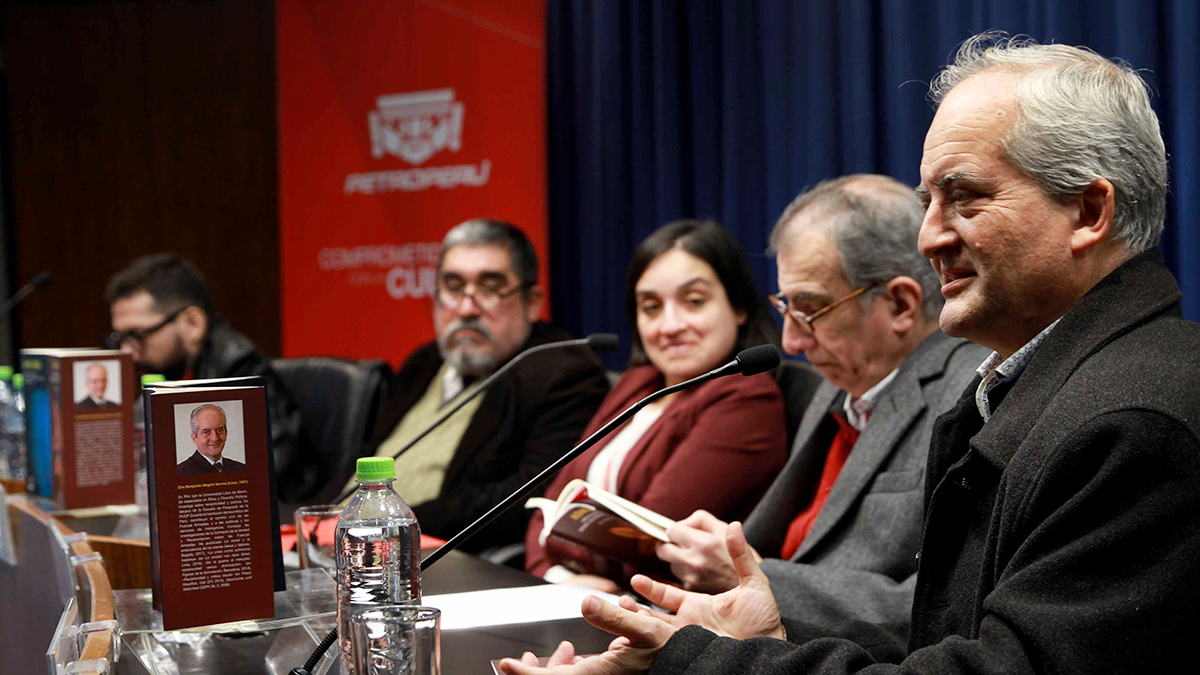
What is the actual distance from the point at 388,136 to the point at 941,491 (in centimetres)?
333

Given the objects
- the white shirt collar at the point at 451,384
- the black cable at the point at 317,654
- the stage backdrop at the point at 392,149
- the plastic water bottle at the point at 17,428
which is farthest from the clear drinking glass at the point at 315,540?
the stage backdrop at the point at 392,149

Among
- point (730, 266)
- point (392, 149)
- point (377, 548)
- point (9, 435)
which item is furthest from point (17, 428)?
point (377, 548)

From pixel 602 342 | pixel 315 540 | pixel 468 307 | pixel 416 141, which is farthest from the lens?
pixel 416 141

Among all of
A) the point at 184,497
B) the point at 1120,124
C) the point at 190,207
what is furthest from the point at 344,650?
the point at 190,207

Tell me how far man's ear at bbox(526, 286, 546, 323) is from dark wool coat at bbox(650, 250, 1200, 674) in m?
2.26

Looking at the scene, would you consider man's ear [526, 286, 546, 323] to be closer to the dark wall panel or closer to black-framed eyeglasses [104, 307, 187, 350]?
black-framed eyeglasses [104, 307, 187, 350]

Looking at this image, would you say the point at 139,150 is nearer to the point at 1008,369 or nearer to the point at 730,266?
the point at 730,266

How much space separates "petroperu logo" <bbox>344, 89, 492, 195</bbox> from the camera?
4078 mm

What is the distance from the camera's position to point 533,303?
137 inches

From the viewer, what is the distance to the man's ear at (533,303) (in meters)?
3.45

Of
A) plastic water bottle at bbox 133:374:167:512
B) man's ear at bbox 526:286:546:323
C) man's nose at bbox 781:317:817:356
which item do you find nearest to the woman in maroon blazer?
man's nose at bbox 781:317:817:356

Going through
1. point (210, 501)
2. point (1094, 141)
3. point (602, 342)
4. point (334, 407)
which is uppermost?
point (1094, 141)

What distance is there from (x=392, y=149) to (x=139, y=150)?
1895mm

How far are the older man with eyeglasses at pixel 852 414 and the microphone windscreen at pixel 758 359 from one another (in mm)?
426
